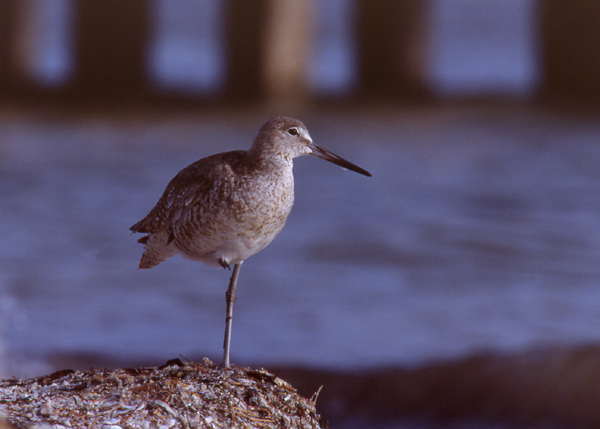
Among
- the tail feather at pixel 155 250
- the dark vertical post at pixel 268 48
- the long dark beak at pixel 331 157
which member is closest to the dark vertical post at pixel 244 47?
the dark vertical post at pixel 268 48

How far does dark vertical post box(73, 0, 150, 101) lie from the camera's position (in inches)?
654

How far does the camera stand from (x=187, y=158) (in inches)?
472

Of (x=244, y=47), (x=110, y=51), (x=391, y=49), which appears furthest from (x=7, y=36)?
(x=391, y=49)

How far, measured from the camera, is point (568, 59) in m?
15.4

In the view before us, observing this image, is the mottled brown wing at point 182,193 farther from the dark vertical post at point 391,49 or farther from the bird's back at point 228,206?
the dark vertical post at point 391,49

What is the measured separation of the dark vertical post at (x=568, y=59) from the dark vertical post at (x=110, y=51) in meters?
8.74

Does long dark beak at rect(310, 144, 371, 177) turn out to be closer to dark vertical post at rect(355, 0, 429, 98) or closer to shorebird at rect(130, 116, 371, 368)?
shorebird at rect(130, 116, 371, 368)

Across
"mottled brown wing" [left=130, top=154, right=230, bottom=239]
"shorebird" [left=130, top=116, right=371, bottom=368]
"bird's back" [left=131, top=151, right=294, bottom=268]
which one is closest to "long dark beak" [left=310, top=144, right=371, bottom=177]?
Answer: "shorebird" [left=130, top=116, right=371, bottom=368]

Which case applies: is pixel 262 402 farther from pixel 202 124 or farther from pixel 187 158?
pixel 202 124

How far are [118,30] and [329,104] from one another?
518 cm

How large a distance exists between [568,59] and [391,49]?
382cm

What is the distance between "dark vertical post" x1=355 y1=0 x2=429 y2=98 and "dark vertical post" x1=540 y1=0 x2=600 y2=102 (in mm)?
2629

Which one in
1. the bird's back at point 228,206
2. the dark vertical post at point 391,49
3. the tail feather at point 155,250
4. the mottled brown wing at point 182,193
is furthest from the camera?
the dark vertical post at point 391,49

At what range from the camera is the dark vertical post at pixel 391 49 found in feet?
55.2
